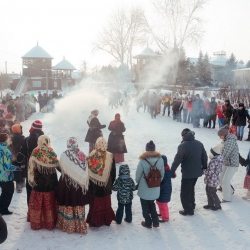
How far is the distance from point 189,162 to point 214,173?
61 cm

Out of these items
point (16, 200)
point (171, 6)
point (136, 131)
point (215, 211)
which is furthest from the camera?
point (171, 6)

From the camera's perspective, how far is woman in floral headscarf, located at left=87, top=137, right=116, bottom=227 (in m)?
4.75

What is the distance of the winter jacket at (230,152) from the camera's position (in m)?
5.84

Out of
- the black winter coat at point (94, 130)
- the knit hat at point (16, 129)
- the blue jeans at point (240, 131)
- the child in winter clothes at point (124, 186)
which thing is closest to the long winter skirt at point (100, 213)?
the child in winter clothes at point (124, 186)

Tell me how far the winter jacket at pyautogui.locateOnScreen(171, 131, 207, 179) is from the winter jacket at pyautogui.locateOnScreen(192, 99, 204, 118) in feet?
35.0

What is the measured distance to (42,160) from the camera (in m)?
4.54

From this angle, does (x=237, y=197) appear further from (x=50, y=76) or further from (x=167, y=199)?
(x=50, y=76)

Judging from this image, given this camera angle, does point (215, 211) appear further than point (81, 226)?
Yes

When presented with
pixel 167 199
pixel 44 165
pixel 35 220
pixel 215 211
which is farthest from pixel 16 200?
pixel 215 211

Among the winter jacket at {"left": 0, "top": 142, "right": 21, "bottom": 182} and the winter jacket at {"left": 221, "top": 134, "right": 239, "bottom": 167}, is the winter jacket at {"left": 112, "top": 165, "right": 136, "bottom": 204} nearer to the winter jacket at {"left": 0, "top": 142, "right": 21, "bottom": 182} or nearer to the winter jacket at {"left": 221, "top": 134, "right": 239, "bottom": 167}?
the winter jacket at {"left": 0, "top": 142, "right": 21, "bottom": 182}

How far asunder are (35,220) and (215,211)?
3331 mm

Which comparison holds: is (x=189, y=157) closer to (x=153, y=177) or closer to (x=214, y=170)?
(x=214, y=170)

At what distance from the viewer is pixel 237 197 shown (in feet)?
20.8

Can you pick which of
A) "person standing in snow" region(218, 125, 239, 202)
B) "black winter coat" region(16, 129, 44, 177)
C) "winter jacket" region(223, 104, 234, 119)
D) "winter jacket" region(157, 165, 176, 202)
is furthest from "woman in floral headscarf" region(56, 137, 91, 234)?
"winter jacket" region(223, 104, 234, 119)
